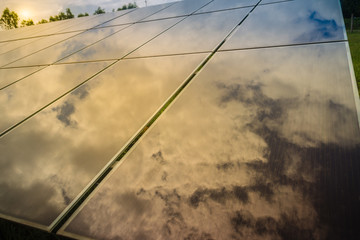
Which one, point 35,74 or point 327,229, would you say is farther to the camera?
point 35,74

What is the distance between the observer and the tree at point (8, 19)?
1965 inches

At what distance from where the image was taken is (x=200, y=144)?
3.76ft

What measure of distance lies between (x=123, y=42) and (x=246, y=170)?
2.93 metres

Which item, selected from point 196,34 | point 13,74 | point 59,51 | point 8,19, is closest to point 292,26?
point 196,34

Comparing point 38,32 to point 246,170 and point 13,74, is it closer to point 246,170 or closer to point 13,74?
point 13,74

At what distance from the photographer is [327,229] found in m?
0.71

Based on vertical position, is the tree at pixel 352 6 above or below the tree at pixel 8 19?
below

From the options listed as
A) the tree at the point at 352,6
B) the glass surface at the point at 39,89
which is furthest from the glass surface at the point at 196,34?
the tree at the point at 352,6

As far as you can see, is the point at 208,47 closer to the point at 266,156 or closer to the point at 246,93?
the point at 246,93

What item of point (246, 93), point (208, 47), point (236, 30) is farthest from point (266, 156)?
point (236, 30)

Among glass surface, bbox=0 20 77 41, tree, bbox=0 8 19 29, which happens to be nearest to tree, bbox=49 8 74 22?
tree, bbox=0 8 19 29

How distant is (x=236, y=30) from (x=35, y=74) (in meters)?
2.64

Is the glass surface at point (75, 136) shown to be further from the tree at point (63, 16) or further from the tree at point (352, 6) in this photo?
the tree at point (63, 16)

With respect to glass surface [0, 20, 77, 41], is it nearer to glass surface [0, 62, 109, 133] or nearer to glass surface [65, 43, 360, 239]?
glass surface [0, 62, 109, 133]
